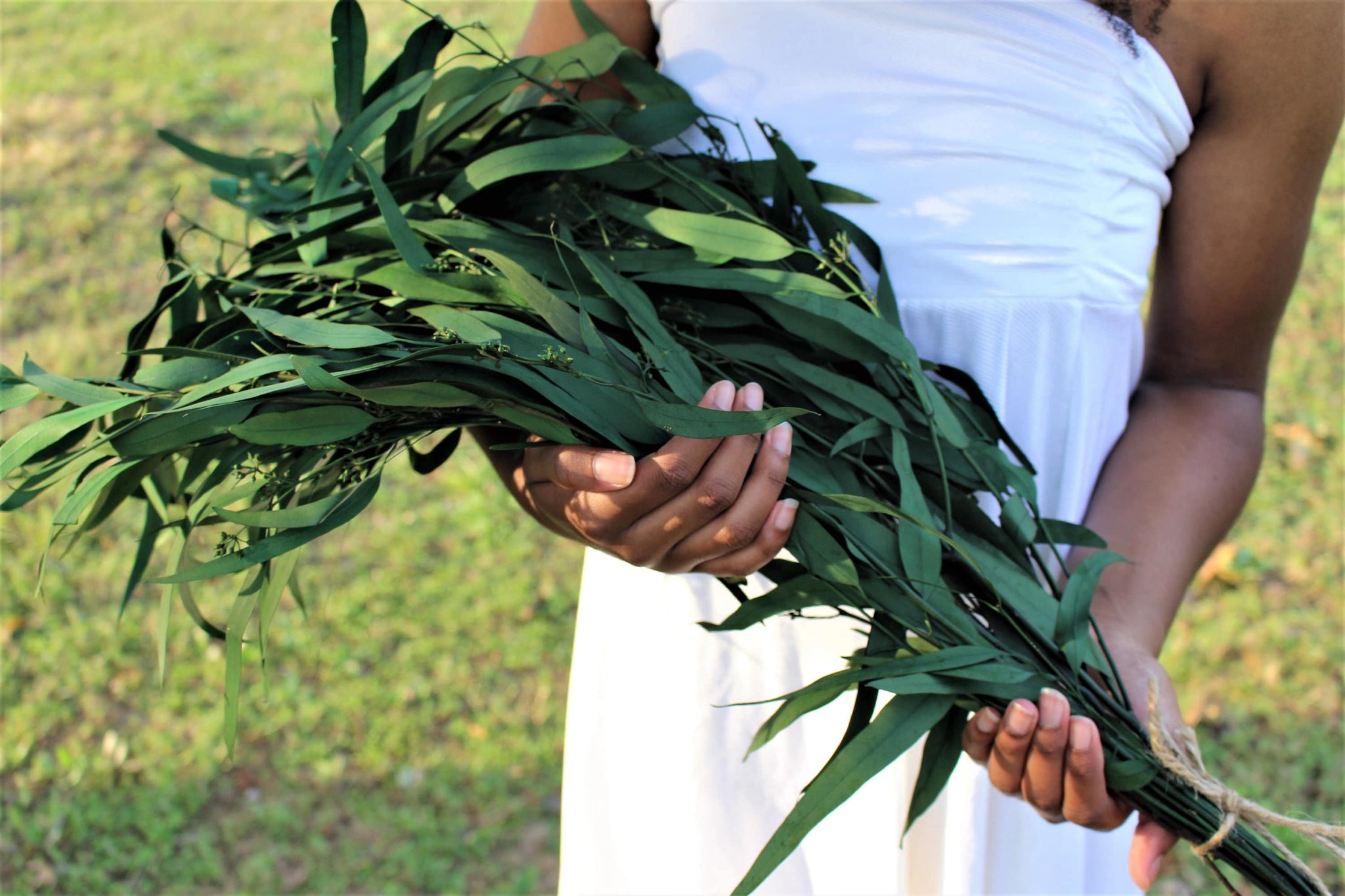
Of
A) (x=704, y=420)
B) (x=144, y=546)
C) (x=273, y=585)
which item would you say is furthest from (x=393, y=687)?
(x=704, y=420)

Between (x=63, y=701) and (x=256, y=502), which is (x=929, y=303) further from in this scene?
(x=63, y=701)

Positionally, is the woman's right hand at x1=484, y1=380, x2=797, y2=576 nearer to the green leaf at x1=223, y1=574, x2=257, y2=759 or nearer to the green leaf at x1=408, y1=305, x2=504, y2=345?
the green leaf at x1=408, y1=305, x2=504, y2=345

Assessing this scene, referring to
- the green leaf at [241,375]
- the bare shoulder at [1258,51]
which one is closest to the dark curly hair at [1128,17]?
the bare shoulder at [1258,51]

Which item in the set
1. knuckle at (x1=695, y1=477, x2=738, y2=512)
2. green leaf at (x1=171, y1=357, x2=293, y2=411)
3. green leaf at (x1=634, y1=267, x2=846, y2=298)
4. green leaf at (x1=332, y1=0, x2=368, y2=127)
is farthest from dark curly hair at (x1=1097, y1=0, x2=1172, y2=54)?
green leaf at (x1=171, y1=357, x2=293, y2=411)

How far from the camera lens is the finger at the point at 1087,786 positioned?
0.83 m

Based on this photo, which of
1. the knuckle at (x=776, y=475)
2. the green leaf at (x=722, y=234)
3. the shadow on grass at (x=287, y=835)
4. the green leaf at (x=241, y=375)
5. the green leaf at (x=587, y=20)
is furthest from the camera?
the shadow on grass at (x=287, y=835)

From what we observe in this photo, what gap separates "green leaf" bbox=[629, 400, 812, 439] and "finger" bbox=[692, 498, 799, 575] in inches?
4.1

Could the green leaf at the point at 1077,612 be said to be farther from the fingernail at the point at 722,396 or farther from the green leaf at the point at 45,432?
the green leaf at the point at 45,432

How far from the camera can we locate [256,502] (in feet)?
2.65

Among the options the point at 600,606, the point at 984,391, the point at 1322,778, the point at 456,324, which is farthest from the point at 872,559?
the point at 1322,778

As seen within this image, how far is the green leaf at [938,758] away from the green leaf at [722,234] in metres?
0.44

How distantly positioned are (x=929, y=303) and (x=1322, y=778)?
168 cm

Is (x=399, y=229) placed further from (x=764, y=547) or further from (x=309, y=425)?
(x=764, y=547)

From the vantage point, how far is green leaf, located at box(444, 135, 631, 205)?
2.93ft
